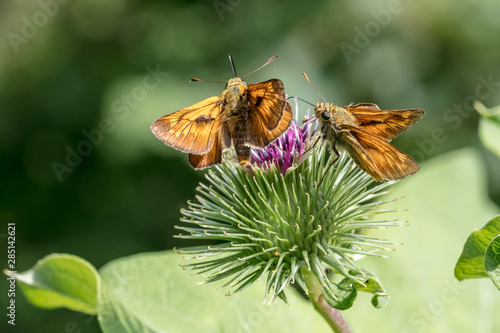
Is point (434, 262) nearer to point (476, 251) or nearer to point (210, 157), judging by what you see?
point (476, 251)

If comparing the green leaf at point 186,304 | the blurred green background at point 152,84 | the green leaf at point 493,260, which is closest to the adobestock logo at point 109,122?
the blurred green background at point 152,84

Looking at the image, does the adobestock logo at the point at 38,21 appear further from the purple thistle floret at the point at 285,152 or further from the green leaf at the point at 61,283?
the green leaf at the point at 61,283

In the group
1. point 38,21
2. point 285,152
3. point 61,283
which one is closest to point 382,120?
point 285,152

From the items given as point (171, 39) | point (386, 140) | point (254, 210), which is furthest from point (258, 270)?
point (171, 39)

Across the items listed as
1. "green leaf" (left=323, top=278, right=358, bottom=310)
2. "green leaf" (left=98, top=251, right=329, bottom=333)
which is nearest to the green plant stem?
"green leaf" (left=323, top=278, right=358, bottom=310)

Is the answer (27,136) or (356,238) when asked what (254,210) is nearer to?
(356,238)

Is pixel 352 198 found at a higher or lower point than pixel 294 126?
lower
